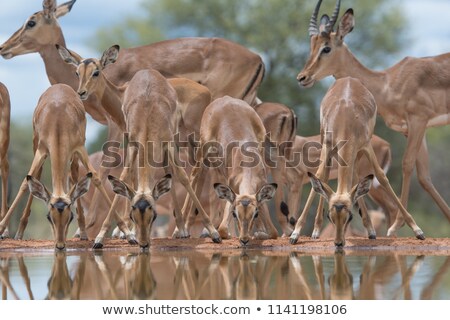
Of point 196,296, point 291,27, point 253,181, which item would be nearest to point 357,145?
point 253,181

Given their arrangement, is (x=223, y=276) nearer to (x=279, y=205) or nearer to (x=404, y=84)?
(x=279, y=205)

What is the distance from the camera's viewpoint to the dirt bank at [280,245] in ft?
35.6

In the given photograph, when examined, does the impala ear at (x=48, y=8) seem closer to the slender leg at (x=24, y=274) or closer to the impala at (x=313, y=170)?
the impala at (x=313, y=170)

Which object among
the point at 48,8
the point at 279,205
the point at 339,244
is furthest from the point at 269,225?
the point at 48,8

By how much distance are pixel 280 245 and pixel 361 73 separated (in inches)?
153

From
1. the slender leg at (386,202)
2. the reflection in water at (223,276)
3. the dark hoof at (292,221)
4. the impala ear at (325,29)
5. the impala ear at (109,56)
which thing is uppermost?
the impala ear at (325,29)

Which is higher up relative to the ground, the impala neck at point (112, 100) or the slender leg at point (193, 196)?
the impala neck at point (112, 100)

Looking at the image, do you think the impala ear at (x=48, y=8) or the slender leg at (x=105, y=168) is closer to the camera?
the slender leg at (x=105, y=168)

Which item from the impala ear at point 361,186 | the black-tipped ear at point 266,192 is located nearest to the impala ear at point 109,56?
the black-tipped ear at point 266,192

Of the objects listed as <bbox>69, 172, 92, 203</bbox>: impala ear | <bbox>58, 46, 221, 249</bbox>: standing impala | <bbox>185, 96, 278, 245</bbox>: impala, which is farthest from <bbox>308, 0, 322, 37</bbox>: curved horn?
<bbox>69, 172, 92, 203</bbox>: impala ear

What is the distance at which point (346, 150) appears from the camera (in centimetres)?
1132

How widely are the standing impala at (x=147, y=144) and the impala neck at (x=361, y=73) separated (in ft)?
9.43

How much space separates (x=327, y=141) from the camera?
11.6 meters

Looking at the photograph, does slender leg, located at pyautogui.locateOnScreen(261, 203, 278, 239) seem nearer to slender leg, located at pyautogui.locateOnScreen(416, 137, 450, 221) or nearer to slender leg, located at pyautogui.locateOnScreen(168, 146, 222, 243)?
slender leg, located at pyautogui.locateOnScreen(168, 146, 222, 243)
